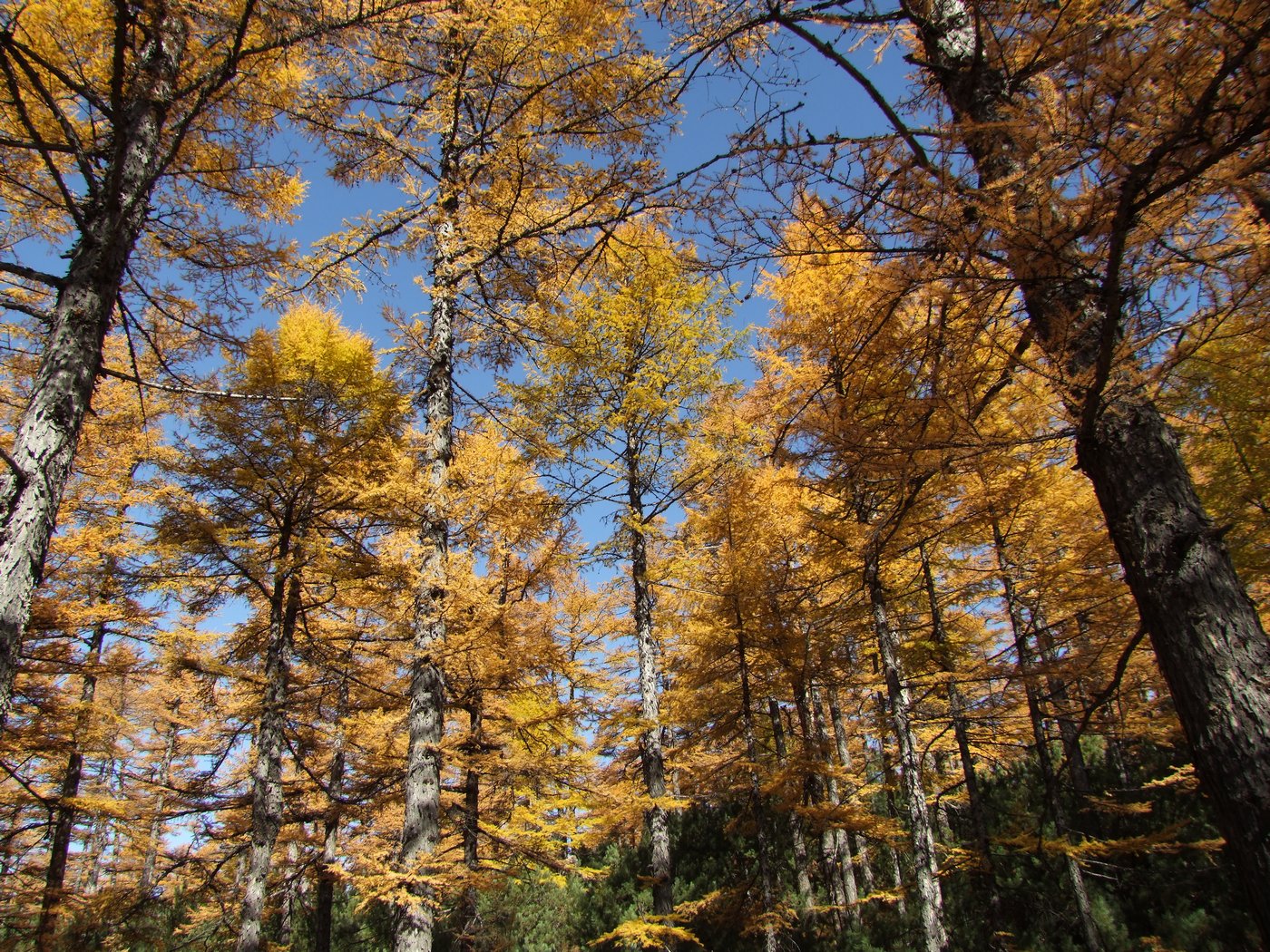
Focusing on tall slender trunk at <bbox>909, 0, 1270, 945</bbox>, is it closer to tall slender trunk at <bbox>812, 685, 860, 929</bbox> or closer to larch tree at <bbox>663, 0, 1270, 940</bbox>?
larch tree at <bbox>663, 0, 1270, 940</bbox>

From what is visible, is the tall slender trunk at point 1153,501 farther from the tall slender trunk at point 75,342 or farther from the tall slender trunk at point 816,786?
the tall slender trunk at point 816,786

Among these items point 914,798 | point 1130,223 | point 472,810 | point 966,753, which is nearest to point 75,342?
point 1130,223

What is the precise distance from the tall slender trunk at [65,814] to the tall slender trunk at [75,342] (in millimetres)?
7553

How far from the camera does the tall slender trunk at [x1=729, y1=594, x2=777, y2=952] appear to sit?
8.03m

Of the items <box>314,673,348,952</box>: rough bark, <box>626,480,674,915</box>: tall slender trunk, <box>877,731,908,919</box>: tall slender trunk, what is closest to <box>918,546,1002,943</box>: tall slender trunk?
<box>877,731,908,919</box>: tall slender trunk

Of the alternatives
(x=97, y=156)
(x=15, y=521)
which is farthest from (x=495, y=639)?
(x=97, y=156)

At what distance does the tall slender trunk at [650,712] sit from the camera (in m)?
7.68

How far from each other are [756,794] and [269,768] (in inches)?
249

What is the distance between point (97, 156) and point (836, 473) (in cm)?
592

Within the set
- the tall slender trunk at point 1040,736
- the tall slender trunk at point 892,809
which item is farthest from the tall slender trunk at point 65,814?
the tall slender trunk at point 1040,736

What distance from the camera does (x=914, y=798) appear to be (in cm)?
716

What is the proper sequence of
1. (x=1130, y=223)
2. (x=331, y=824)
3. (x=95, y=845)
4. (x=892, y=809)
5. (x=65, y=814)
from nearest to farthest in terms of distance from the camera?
(x=1130, y=223) → (x=65, y=814) → (x=331, y=824) → (x=892, y=809) → (x=95, y=845)

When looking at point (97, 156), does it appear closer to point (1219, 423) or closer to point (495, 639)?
point (495, 639)

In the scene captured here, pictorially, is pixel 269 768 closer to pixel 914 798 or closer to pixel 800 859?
pixel 914 798
